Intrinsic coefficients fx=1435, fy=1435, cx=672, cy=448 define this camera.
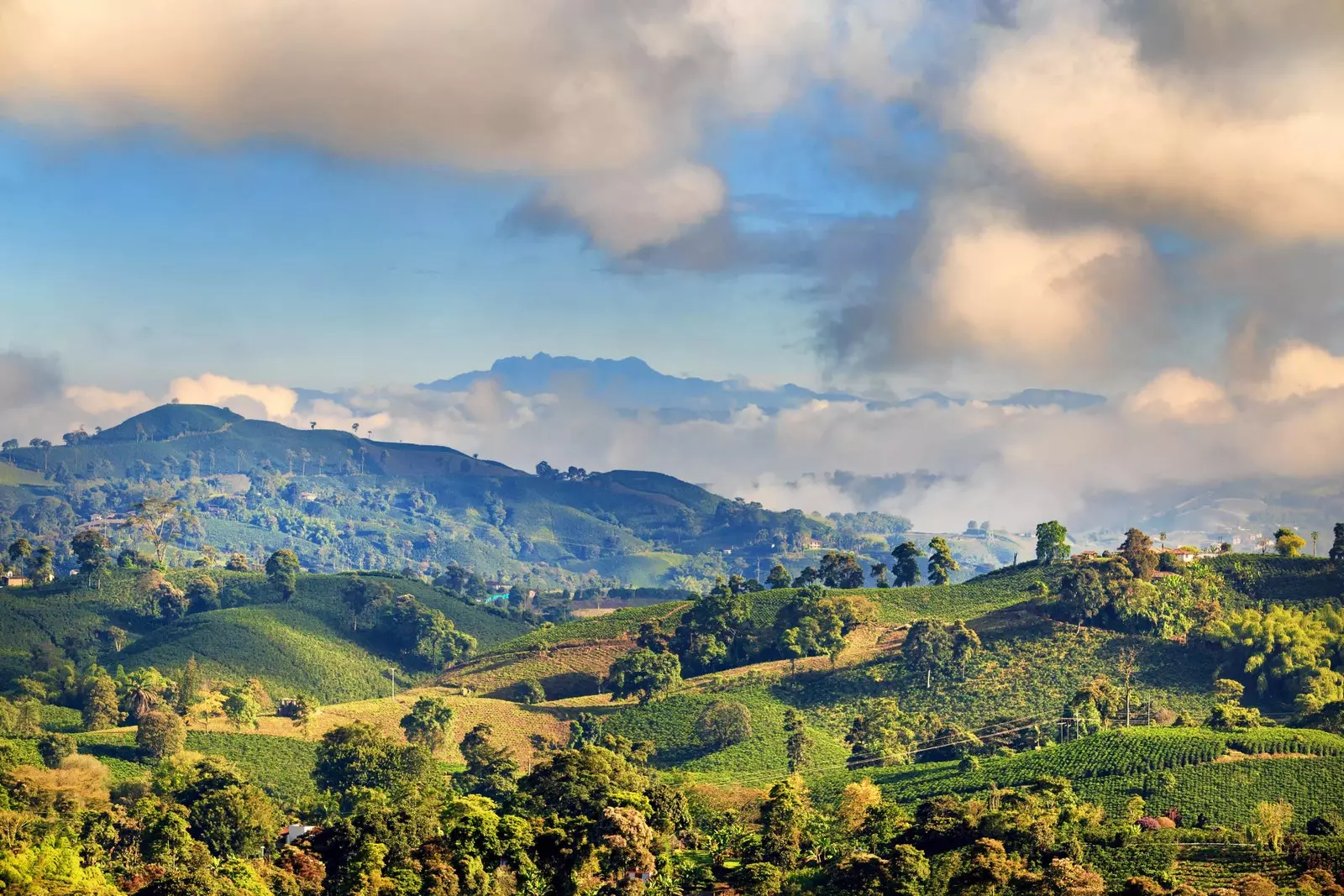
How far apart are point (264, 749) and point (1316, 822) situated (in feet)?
282

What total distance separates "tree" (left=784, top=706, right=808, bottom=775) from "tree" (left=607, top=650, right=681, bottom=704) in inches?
651

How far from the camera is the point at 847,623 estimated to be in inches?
6073

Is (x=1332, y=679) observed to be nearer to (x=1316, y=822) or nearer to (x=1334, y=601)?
(x=1334, y=601)

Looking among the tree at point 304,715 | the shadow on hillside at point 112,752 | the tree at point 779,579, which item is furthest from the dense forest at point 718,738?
the tree at point 779,579

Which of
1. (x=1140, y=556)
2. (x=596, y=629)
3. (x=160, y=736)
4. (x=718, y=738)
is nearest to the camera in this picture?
(x=160, y=736)

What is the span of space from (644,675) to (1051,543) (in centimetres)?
5289

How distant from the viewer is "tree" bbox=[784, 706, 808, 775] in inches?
4870

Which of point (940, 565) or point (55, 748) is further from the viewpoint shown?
point (940, 565)

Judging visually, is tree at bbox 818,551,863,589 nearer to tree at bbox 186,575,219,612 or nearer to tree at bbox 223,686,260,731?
tree at bbox 223,686,260,731

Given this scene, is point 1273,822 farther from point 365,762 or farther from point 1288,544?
point 1288,544

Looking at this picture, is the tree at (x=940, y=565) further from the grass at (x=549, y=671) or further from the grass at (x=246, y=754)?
the grass at (x=246, y=754)

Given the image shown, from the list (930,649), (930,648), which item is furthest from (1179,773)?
(930,648)

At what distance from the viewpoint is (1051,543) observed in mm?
166250


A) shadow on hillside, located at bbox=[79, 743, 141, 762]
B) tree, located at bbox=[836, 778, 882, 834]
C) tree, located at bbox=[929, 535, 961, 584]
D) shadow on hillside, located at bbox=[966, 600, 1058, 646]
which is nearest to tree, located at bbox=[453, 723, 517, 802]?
tree, located at bbox=[836, 778, 882, 834]
